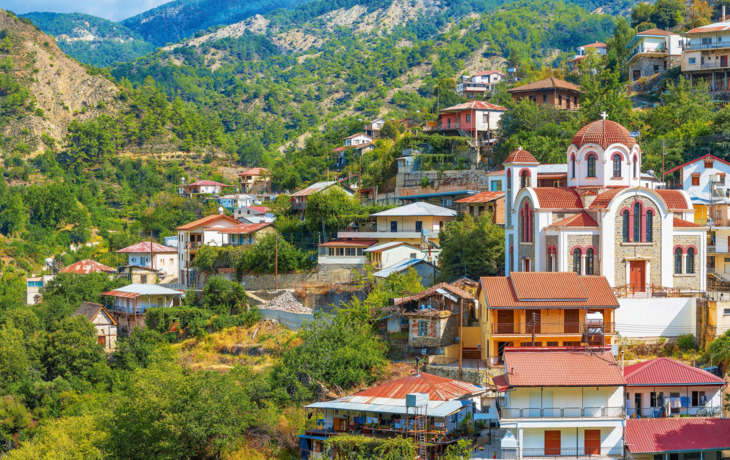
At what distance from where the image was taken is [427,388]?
32.7 m

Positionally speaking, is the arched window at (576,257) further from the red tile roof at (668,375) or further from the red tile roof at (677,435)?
the red tile roof at (677,435)

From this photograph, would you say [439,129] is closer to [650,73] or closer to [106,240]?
[650,73]

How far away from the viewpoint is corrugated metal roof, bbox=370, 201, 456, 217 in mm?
55719

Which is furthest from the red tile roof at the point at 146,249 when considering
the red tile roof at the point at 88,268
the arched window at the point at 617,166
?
the arched window at the point at 617,166

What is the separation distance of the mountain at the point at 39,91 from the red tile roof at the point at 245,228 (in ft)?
193

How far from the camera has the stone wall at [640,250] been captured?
130 ft

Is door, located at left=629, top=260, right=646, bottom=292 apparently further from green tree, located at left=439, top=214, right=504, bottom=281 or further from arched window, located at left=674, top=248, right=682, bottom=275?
green tree, located at left=439, top=214, right=504, bottom=281

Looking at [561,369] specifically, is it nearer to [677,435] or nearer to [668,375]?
[668,375]

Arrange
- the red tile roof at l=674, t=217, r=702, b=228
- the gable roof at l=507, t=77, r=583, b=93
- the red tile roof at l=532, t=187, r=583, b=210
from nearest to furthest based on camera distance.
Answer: the red tile roof at l=674, t=217, r=702, b=228 < the red tile roof at l=532, t=187, r=583, b=210 < the gable roof at l=507, t=77, r=583, b=93

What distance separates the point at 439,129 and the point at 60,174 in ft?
192

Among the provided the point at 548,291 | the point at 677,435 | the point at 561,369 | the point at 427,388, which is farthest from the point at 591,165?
the point at 677,435

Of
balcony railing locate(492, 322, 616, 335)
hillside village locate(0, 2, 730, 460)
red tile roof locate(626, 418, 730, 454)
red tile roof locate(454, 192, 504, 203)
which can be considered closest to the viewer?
red tile roof locate(626, 418, 730, 454)

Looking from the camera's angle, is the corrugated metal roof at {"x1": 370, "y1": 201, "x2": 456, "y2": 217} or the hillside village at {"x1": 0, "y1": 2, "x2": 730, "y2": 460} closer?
the hillside village at {"x1": 0, "y1": 2, "x2": 730, "y2": 460}

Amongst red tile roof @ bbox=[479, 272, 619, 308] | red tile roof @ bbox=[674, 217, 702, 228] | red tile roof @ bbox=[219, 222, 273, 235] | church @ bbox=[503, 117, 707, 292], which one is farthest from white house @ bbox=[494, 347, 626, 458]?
red tile roof @ bbox=[219, 222, 273, 235]
